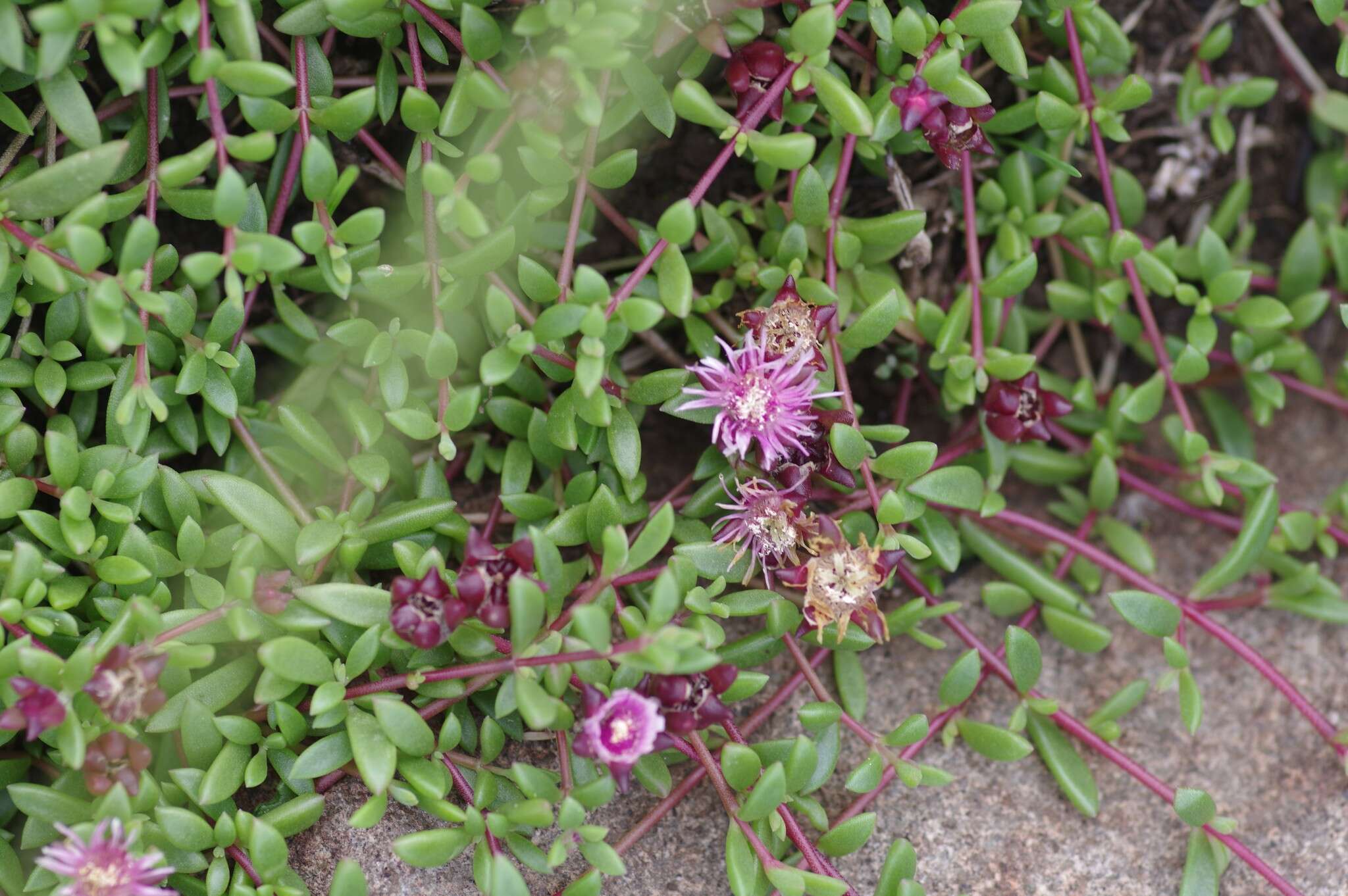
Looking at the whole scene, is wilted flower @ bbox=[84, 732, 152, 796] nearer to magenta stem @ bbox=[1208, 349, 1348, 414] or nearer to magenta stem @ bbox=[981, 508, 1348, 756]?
magenta stem @ bbox=[981, 508, 1348, 756]

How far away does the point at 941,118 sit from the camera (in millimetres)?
1477

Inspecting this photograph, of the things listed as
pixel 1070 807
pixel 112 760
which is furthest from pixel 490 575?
pixel 1070 807

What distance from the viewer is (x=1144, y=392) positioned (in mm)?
1721

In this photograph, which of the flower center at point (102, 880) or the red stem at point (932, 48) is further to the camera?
the red stem at point (932, 48)

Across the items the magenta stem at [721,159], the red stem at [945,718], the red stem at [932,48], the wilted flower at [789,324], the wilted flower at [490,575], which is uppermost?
the red stem at [932,48]

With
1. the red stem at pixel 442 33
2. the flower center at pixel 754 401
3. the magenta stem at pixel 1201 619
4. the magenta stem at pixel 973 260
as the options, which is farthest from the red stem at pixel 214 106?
the magenta stem at pixel 1201 619

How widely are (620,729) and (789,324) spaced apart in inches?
21.2

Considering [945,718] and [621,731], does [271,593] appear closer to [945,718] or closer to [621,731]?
[621,731]

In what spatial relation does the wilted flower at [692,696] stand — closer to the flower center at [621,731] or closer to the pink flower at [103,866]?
the flower center at [621,731]

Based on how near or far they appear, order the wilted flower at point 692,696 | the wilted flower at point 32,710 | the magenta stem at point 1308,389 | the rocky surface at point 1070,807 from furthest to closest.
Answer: the magenta stem at point 1308,389 → the rocky surface at point 1070,807 → the wilted flower at point 692,696 → the wilted flower at point 32,710

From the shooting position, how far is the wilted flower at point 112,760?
1296mm

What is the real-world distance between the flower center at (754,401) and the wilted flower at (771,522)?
0.08 meters

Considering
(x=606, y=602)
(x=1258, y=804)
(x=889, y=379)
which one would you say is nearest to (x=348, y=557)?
(x=606, y=602)

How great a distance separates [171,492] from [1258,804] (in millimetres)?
1535
